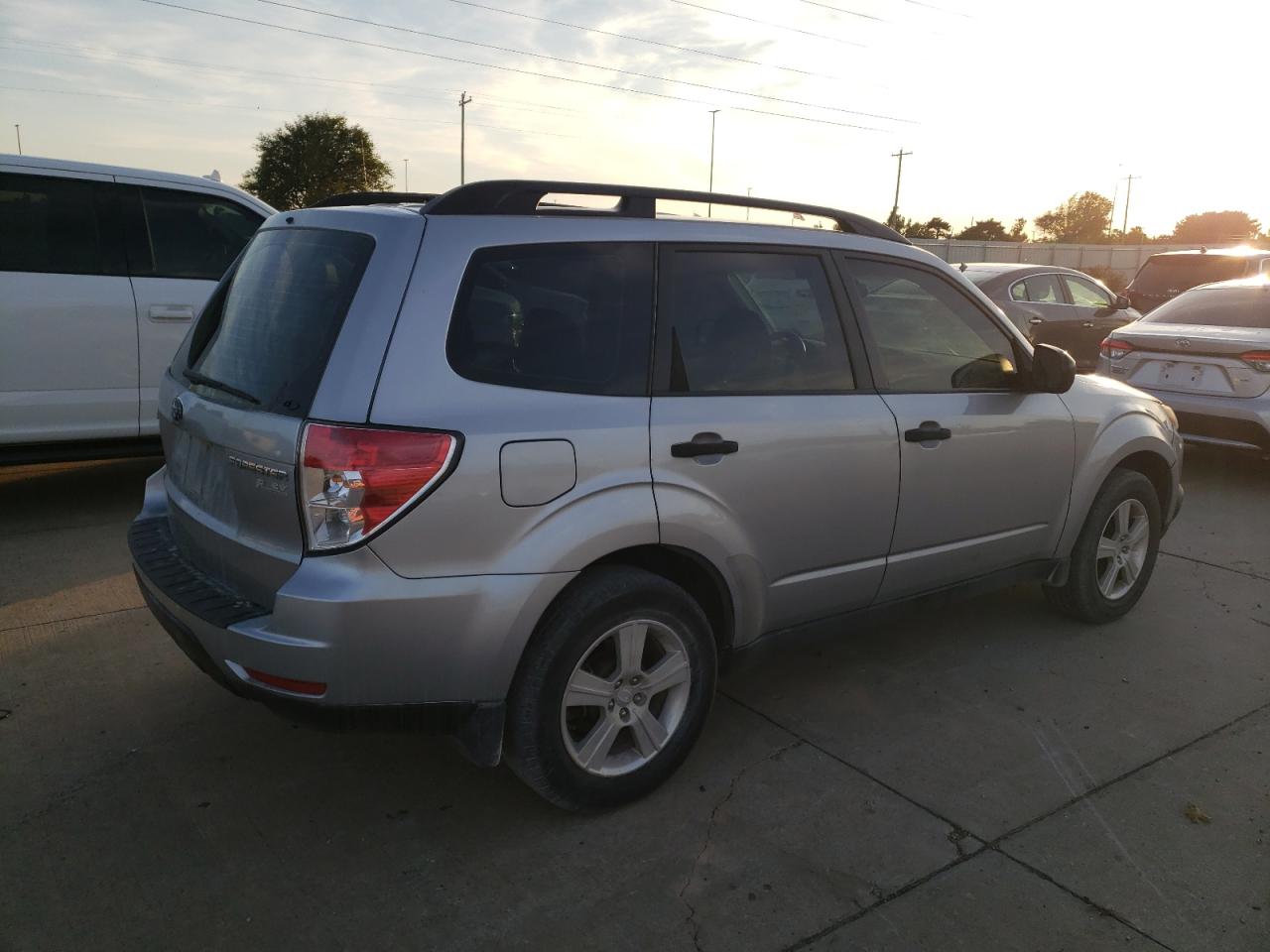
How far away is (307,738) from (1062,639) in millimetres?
3315

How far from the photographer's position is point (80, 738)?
344cm

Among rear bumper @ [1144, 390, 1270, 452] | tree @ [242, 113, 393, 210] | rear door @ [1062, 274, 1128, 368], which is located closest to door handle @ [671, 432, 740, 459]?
rear bumper @ [1144, 390, 1270, 452]

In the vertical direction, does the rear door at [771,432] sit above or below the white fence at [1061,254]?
below

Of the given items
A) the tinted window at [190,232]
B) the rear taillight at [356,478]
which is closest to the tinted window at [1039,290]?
the tinted window at [190,232]

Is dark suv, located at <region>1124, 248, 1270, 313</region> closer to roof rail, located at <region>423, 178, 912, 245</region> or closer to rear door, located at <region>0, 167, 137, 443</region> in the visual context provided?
roof rail, located at <region>423, 178, 912, 245</region>

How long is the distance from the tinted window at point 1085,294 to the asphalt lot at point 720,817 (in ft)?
31.2

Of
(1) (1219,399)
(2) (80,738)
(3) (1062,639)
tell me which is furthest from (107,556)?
(1) (1219,399)

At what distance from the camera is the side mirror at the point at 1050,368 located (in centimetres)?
408

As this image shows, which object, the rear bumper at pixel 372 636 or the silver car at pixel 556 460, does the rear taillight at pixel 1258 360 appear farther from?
the rear bumper at pixel 372 636

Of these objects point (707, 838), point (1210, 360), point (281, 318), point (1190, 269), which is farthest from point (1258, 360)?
point (1190, 269)

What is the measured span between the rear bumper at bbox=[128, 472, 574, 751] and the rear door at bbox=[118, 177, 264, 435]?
3639 mm

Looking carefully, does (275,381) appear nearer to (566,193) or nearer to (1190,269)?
(566,193)

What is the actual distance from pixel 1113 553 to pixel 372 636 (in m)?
3.65

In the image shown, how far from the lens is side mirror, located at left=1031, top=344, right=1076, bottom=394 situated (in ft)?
13.4
